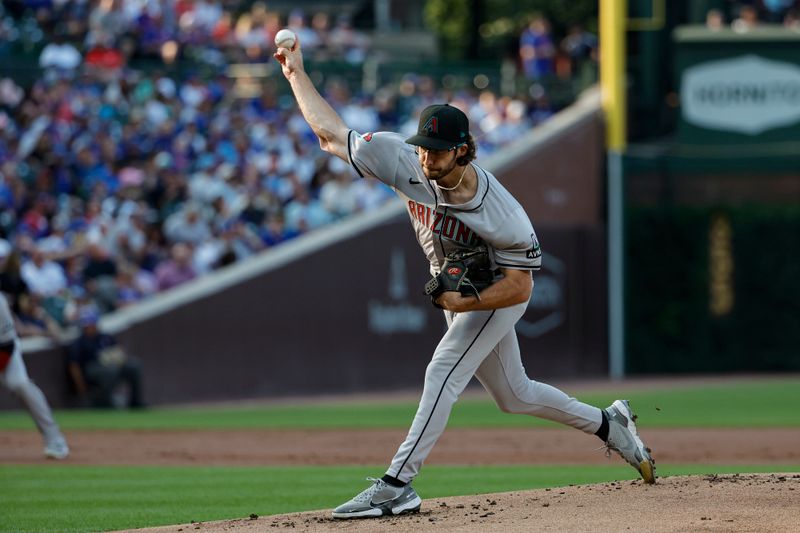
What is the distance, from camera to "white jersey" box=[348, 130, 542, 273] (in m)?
6.33

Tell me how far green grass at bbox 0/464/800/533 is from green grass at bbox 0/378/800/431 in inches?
146

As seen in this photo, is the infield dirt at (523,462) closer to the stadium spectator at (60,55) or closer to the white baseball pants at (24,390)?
the white baseball pants at (24,390)

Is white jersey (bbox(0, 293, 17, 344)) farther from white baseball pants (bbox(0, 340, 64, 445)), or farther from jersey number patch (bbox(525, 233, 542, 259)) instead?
jersey number patch (bbox(525, 233, 542, 259))

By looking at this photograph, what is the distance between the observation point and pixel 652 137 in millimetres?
22344

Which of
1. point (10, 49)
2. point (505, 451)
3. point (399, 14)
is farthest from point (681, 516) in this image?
point (399, 14)

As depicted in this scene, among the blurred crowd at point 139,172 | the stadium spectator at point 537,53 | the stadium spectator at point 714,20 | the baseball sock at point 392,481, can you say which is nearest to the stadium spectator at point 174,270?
the blurred crowd at point 139,172

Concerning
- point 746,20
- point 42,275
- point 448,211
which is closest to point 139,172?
point 42,275

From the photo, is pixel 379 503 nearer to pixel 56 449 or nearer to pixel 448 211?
pixel 448 211

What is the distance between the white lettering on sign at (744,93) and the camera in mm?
21562

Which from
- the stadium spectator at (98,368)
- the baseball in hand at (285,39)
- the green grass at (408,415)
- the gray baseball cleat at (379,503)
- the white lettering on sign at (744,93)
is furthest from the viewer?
the white lettering on sign at (744,93)

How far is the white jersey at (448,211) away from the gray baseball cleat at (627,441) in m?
1.11

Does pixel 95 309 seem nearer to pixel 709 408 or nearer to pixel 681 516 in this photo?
pixel 709 408

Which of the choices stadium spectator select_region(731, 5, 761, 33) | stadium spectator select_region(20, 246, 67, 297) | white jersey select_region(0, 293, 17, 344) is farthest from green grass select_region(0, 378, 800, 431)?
stadium spectator select_region(731, 5, 761, 33)

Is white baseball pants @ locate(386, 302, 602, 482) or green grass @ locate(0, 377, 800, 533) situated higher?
white baseball pants @ locate(386, 302, 602, 482)
